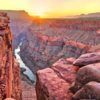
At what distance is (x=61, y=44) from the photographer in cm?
9944

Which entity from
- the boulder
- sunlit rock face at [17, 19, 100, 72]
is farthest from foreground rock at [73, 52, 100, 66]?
sunlit rock face at [17, 19, 100, 72]

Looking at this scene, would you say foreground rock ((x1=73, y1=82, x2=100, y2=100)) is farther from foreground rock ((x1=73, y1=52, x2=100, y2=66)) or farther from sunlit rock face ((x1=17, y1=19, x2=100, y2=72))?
sunlit rock face ((x1=17, y1=19, x2=100, y2=72))

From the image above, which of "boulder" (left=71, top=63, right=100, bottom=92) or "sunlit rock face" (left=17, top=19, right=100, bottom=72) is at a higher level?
"boulder" (left=71, top=63, right=100, bottom=92)

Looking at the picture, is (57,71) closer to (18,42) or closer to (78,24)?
(78,24)

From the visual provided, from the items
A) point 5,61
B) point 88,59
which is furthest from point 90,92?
point 5,61

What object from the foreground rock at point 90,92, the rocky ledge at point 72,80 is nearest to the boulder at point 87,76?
the rocky ledge at point 72,80

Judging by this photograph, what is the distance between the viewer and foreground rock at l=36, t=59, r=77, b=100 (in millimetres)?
19516

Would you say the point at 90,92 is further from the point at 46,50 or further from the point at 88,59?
the point at 46,50

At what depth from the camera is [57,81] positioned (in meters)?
21.5

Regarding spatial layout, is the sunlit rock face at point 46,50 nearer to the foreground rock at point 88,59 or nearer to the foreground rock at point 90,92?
the foreground rock at point 88,59

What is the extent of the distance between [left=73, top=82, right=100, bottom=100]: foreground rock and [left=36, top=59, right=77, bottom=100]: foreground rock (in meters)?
1.74

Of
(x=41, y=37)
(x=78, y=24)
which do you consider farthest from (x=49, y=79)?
(x=41, y=37)

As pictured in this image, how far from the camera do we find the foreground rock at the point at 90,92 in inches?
615

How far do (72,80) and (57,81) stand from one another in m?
1.10
